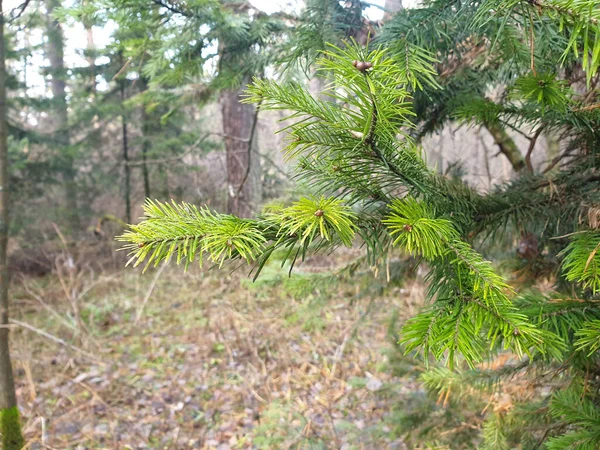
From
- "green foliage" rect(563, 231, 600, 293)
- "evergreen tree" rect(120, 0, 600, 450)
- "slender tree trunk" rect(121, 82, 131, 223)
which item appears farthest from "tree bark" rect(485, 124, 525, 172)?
"slender tree trunk" rect(121, 82, 131, 223)

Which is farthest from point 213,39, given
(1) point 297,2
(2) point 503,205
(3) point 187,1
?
(2) point 503,205

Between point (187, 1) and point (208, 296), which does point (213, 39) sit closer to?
point (187, 1)

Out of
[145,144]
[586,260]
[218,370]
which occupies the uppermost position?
[145,144]

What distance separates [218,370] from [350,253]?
143 inches

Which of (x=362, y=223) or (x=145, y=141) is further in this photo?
(x=145, y=141)

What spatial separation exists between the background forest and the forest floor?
35 mm

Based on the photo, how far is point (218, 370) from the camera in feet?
16.4

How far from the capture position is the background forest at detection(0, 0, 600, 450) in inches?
29.7

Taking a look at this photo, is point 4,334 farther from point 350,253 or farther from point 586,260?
point 350,253

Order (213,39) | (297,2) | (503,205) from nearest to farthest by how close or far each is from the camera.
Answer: (503,205), (213,39), (297,2)

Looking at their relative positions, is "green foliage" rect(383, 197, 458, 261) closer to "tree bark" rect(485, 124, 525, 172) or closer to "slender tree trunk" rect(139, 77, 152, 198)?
"tree bark" rect(485, 124, 525, 172)

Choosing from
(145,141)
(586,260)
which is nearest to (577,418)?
(586,260)

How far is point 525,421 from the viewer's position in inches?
64.4

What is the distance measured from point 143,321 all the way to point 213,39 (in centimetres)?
517
